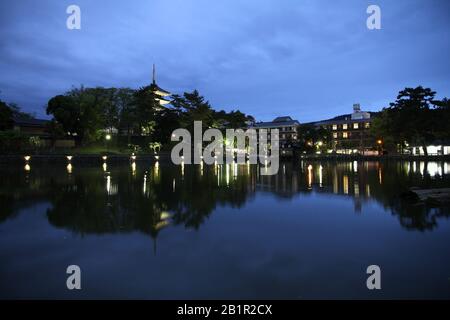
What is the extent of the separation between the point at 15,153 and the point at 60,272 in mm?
39456

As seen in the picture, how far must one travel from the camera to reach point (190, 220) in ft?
24.3

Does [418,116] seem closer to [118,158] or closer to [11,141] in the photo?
[118,158]

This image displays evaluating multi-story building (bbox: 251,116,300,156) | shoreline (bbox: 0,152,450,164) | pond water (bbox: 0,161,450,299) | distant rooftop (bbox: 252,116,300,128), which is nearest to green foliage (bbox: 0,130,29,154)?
shoreline (bbox: 0,152,450,164)

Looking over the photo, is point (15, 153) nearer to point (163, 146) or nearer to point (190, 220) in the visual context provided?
point (163, 146)

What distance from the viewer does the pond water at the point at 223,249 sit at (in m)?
3.83

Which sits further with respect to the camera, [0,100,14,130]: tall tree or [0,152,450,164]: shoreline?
[0,100,14,130]: tall tree

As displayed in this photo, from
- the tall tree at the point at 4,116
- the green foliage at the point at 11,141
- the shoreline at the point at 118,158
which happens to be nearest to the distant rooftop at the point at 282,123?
the shoreline at the point at 118,158

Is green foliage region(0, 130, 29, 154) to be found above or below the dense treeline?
below

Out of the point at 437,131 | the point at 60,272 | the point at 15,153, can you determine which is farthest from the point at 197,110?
the point at 60,272

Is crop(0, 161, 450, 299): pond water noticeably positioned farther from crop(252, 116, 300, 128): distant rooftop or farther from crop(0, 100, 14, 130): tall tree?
crop(252, 116, 300, 128): distant rooftop

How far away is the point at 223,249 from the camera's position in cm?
532

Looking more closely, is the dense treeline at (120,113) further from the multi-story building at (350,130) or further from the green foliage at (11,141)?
the multi-story building at (350,130)

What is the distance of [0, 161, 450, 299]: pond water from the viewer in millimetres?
3826

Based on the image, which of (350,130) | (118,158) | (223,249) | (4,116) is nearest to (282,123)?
(350,130)
